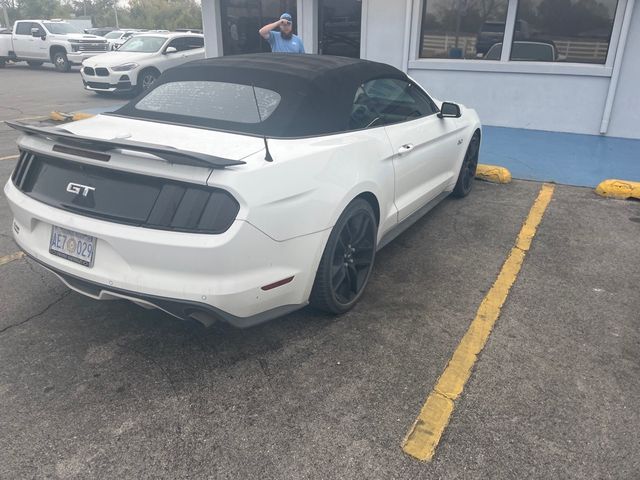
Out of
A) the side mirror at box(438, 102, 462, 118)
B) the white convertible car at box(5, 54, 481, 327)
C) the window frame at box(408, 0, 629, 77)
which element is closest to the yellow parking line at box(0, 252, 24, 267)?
the white convertible car at box(5, 54, 481, 327)

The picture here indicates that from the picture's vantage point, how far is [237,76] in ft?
11.3

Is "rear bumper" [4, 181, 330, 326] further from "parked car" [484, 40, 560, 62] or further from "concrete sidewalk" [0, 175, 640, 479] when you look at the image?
"parked car" [484, 40, 560, 62]

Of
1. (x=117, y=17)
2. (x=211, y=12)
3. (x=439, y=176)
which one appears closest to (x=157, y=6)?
(x=117, y=17)

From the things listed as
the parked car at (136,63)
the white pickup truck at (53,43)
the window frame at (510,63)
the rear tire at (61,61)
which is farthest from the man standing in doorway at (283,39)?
the rear tire at (61,61)

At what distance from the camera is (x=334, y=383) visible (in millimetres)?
2695

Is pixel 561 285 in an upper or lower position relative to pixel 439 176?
lower

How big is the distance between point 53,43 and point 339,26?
15.2 meters

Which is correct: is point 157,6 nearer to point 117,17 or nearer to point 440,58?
point 117,17

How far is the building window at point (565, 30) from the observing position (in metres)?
7.86

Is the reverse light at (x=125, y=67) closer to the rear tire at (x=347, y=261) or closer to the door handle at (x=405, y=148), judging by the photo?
the door handle at (x=405, y=148)

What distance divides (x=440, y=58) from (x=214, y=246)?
26.0 ft

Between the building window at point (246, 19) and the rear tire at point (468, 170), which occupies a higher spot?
the building window at point (246, 19)

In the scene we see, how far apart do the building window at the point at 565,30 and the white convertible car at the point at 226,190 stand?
18.7ft

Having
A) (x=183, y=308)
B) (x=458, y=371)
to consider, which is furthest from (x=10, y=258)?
(x=458, y=371)
